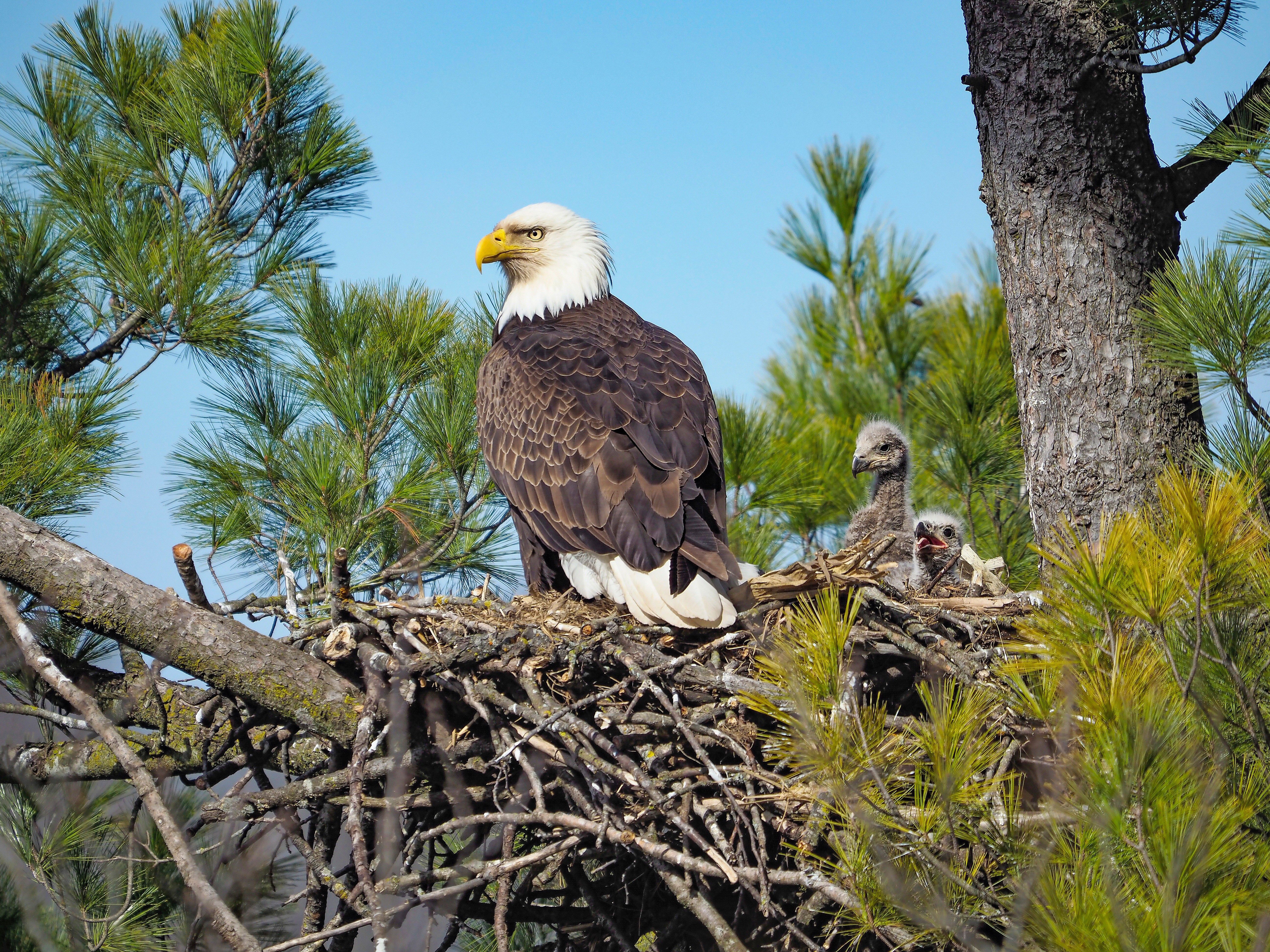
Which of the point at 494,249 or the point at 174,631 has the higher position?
the point at 494,249

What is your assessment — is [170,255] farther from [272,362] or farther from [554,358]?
[554,358]

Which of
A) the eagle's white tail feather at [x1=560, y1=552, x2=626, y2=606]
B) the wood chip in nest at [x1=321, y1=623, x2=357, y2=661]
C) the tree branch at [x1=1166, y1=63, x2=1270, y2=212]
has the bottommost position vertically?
the wood chip in nest at [x1=321, y1=623, x2=357, y2=661]

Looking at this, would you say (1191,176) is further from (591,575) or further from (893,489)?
(591,575)

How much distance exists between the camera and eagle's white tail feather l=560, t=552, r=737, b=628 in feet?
8.59

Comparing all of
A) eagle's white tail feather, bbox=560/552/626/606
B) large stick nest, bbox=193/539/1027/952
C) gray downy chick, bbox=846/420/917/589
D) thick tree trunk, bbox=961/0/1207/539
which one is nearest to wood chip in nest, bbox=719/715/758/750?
large stick nest, bbox=193/539/1027/952

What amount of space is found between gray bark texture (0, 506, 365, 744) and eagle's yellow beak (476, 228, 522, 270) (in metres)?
2.18

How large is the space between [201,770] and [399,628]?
24.7 inches

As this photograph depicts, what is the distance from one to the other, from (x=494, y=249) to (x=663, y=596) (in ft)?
6.61

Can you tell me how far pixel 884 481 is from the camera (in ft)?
14.3

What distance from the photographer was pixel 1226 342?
241 cm

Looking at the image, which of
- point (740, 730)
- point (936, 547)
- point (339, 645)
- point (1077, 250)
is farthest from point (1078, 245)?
point (339, 645)

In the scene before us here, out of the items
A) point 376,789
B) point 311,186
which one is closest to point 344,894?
point 376,789

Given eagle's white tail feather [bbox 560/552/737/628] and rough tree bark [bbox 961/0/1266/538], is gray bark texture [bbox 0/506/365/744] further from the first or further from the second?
rough tree bark [bbox 961/0/1266/538]

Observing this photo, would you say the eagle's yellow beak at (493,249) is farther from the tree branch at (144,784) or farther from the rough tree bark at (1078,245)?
the tree branch at (144,784)
